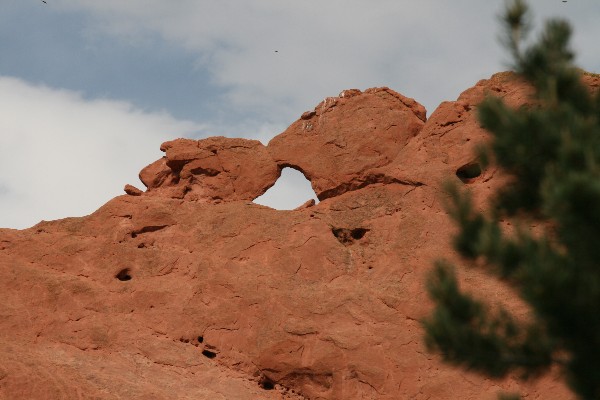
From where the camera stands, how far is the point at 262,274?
74.7ft

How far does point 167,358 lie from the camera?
2155cm

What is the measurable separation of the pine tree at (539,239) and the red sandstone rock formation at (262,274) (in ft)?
29.9

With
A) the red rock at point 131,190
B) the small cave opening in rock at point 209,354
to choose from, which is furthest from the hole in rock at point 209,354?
the red rock at point 131,190

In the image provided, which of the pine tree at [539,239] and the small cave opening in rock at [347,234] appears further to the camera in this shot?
the small cave opening in rock at [347,234]

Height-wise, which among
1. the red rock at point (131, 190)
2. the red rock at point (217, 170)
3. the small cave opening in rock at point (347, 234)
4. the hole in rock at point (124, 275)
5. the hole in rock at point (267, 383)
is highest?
the red rock at point (217, 170)

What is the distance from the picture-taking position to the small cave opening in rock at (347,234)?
23.4m

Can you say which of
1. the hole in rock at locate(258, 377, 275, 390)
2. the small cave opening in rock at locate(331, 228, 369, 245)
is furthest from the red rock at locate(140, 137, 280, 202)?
the hole in rock at locate(258, 377, 275, 390)

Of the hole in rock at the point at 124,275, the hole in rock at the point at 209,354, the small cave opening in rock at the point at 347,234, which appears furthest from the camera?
the small cave opening in rock at the point at 347,234

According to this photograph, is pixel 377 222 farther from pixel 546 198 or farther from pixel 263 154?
pixel 546 198

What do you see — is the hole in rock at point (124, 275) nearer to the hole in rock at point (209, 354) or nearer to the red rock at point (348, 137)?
the hole in rock at point (209, 354)

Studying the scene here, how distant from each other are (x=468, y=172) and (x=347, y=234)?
3316 millimetres

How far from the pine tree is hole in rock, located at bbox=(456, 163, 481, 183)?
1078 centimetres

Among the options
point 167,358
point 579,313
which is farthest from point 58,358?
point 579,313

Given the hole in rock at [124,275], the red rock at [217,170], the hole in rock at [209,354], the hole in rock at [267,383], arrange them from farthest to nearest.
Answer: the red rock at [217,170], the hole in rock at [124,275], the hole in rock at [209,354], the hole in rock at [267,383]
